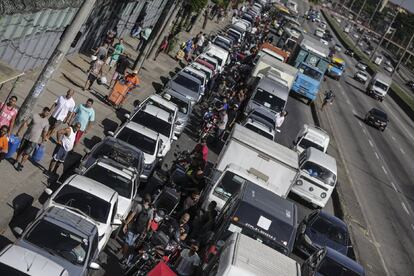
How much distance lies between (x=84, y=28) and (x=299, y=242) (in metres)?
15.5

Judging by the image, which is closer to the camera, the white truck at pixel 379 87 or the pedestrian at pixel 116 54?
the pedestrian at pixel 116 54

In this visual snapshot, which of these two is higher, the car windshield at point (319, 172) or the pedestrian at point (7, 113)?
the car windshield at point (319, 172)

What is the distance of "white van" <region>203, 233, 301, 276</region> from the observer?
40.8ft

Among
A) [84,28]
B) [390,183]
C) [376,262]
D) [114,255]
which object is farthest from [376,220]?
[114,255]

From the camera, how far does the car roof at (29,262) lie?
1165cm

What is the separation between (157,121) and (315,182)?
714 centimetres

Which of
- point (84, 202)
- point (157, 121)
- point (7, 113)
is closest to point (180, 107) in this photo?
point (157, 121)

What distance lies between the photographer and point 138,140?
21750 mm

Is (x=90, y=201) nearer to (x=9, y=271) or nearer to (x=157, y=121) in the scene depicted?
(x=9, y=271)

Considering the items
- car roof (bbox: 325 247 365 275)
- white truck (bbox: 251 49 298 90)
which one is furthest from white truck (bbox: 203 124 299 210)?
white truck (bbox: 251 49 298 90)

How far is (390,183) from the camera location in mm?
41625

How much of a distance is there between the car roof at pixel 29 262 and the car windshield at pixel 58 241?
2.18 feet

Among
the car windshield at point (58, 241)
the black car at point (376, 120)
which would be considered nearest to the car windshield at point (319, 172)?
the car windshield at point (58, 241)

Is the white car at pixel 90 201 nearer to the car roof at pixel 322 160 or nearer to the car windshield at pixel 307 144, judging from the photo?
the car roof at pixel 322 160
